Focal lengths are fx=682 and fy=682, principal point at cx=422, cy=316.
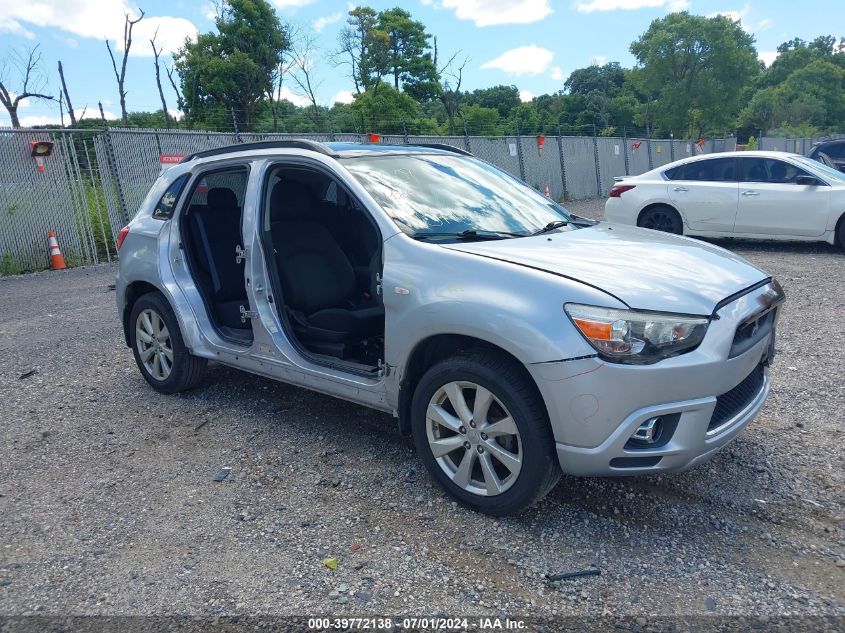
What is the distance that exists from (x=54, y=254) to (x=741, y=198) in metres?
11.4

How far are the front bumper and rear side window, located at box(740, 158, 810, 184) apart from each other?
813cm

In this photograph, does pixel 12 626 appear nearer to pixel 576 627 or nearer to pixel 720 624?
pixel 576 627

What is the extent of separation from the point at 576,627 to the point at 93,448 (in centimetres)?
315

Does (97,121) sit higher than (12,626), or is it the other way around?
(97,121)

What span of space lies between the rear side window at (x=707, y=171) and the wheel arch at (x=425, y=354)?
8575mm

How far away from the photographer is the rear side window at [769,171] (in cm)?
978

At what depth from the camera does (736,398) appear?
3086 mm

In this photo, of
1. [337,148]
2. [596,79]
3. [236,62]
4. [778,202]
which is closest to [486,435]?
[337,148]

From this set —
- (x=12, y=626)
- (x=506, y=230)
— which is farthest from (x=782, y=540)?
(x=12, y=626)

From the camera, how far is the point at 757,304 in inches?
123

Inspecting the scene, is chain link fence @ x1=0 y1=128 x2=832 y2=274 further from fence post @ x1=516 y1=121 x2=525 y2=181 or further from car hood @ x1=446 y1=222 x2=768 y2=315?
car hood @ x1=446 y1=222 x2=768 y2=315

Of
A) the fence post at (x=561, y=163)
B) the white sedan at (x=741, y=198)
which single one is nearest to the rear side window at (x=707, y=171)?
the white sedan at (x=741, y=198)

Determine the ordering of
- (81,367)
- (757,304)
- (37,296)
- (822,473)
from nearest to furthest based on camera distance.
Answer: (757,304), (822,473), (81,367), (37,296)

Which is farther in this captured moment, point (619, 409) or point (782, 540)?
point (782, 540)
